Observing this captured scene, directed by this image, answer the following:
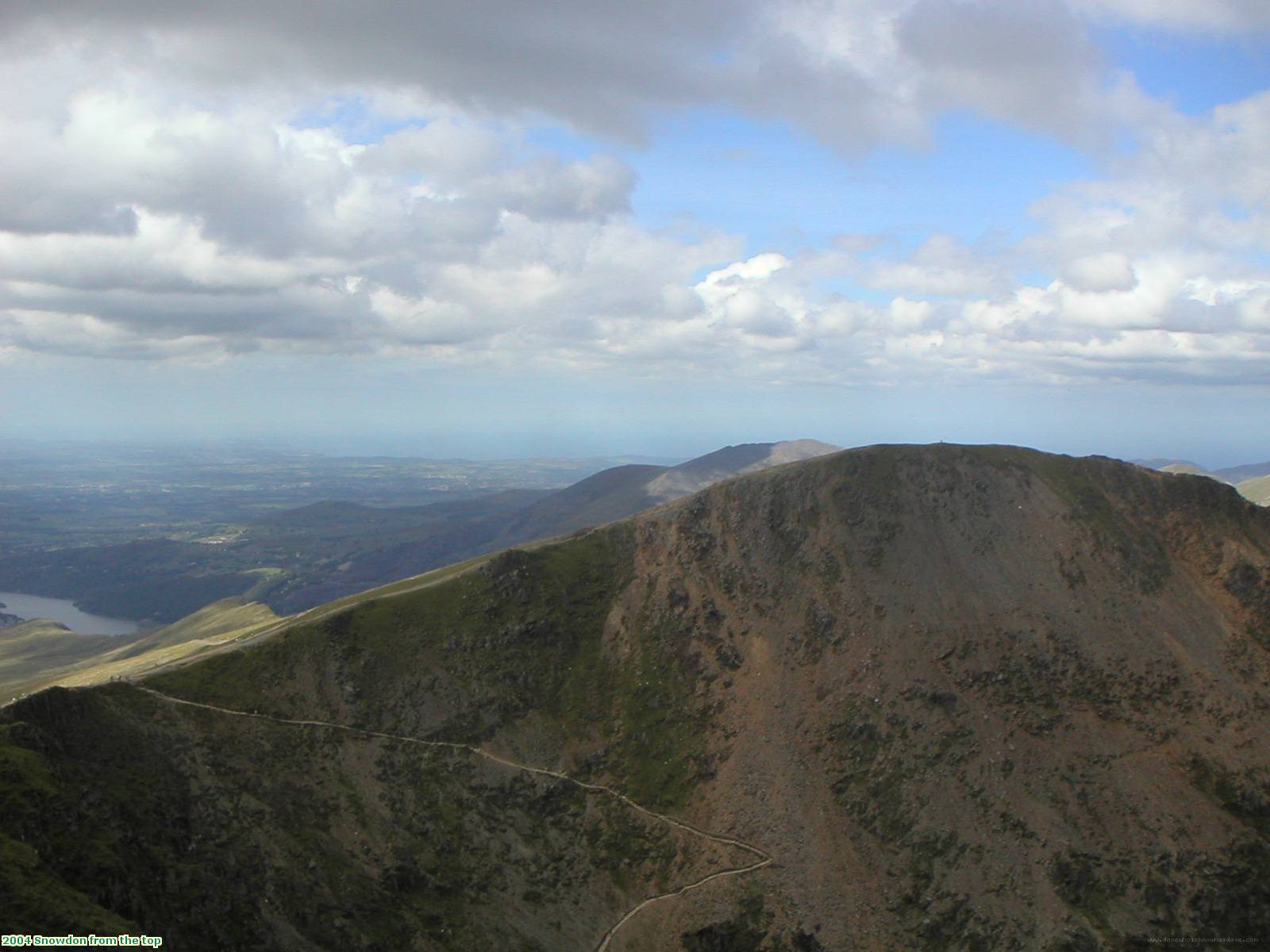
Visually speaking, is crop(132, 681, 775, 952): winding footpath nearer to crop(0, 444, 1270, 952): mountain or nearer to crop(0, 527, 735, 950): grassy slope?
crop(0, 444, 1270, 952): mountain

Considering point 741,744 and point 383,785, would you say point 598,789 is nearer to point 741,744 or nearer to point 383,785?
point 741,744

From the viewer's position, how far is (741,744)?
4525 inches

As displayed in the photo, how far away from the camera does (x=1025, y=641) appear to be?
400ft

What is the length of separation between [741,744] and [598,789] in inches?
836

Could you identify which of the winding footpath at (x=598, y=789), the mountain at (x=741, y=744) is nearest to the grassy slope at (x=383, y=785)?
the mountain at (x=741, y=744)

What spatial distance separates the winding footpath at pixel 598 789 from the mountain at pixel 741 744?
36cm

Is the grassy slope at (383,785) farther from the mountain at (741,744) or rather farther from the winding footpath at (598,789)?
the winding footpath at (598,789)

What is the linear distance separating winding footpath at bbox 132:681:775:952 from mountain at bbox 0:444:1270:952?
36cm

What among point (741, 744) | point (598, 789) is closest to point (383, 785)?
point (598, 789)

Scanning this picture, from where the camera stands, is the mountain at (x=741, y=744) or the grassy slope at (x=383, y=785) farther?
the mountain at (x=741, y=744)

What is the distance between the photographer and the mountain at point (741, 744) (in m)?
81.8

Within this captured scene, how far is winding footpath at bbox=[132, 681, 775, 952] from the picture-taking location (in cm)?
9625

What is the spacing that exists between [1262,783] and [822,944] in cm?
6311

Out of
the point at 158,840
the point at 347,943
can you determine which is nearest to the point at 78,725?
the point at 158,840
